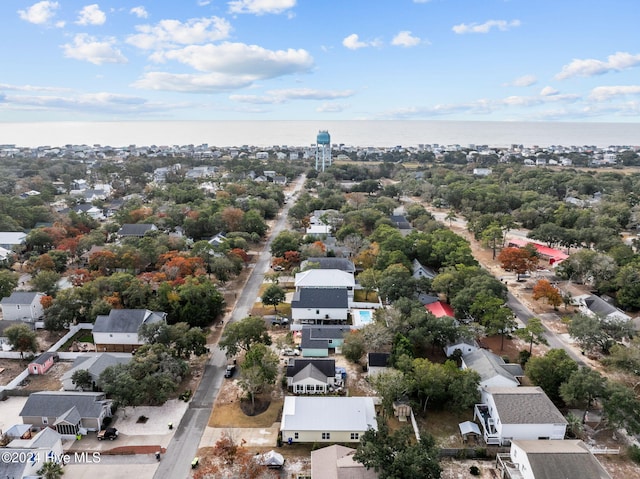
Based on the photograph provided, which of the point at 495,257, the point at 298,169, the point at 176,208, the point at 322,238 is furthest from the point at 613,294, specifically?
the point at 298,169

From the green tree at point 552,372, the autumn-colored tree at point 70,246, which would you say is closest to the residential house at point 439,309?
the green tree at point 552,372

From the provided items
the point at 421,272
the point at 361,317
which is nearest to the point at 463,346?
the point at 361,317

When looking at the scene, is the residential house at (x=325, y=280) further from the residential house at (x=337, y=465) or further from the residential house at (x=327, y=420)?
the residential house at (x=337, y=465)

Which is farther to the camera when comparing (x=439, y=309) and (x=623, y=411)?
(x=439, y=309)

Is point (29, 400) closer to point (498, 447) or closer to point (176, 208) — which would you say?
point (498, 447)

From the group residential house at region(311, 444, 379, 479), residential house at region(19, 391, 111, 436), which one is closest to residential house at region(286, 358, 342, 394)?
residential house at region(311, 444, 379, 479)

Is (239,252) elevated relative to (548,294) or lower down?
elevated

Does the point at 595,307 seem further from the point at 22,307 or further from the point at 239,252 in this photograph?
the point at 22,307
